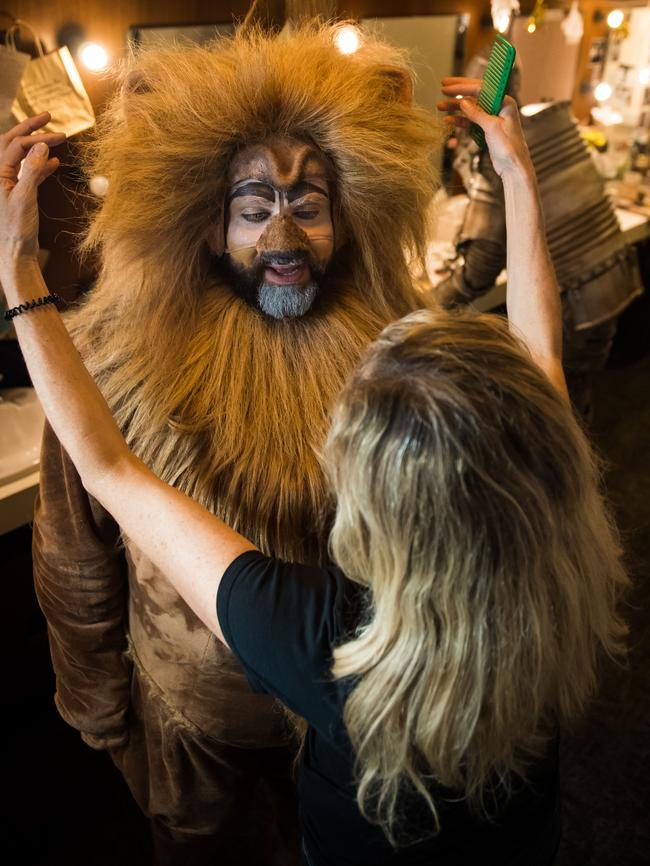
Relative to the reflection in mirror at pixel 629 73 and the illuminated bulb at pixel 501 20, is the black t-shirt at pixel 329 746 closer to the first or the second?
the illuminated bulb at pixel 501 20

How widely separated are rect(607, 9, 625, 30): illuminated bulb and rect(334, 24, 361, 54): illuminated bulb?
2.62 meters

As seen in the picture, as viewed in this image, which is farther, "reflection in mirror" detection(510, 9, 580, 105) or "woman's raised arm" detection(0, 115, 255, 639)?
"reflection in mirror" detection(510, 9, 580, 105)

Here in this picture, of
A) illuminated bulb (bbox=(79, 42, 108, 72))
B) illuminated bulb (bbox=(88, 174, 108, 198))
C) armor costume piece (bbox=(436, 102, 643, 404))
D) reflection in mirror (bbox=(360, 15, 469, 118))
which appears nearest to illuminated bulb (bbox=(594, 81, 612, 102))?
reflection in mirror (bbox=(360, 15, 469, 118))

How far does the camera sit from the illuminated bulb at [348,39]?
3.41 ft

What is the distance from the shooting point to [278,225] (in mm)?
929

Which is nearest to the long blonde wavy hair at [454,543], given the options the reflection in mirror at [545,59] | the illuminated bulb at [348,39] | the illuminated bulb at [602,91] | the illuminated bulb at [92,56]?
the illuminated bulb at [348,39]

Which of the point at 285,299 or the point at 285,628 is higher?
the point at 285,299

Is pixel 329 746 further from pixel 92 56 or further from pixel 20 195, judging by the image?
pixel 92 56

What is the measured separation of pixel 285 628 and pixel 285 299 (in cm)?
44

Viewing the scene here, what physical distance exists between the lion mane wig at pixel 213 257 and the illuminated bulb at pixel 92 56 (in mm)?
732

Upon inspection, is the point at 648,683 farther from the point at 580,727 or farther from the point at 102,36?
the point at 102,36

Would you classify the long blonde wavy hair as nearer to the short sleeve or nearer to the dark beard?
the short sleeve

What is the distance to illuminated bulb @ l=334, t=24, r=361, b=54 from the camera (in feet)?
3.41

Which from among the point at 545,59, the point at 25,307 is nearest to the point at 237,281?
the point at 25,307
